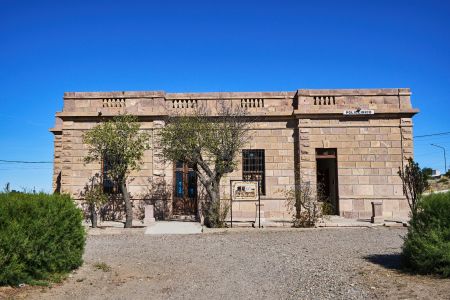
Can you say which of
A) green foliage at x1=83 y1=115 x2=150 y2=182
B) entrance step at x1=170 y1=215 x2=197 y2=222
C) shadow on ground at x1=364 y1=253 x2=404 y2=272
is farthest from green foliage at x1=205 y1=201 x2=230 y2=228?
shadow on ground at x1=364 y1=253 x2=404 y2=272

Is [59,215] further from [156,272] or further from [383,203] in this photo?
[383,203]

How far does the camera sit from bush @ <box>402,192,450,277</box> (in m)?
6.35

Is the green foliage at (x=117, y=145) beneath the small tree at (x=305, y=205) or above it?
above

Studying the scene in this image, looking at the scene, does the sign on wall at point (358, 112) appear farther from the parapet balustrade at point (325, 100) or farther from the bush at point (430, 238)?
the bush at point (430, 238)

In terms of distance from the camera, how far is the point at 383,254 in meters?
8.73

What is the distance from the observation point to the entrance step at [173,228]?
12969 millimetres

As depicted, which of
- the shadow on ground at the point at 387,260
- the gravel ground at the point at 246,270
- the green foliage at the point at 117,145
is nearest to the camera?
the gravel ground at the point at 246,270

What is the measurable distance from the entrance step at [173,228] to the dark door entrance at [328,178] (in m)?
5.12

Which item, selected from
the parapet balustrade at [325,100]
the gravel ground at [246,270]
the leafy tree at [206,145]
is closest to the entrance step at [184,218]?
the leafy tree at [206,145]

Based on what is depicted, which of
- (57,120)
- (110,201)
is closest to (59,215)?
(110,201)

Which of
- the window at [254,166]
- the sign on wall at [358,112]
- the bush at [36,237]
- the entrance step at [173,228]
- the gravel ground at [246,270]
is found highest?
the sign on wall at [358,112]

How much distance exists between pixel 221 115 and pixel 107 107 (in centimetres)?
453

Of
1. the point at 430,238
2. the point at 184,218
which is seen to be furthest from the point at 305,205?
the point at 430,238

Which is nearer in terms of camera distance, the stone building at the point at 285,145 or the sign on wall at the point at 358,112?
the stone building at the point at 285,145
